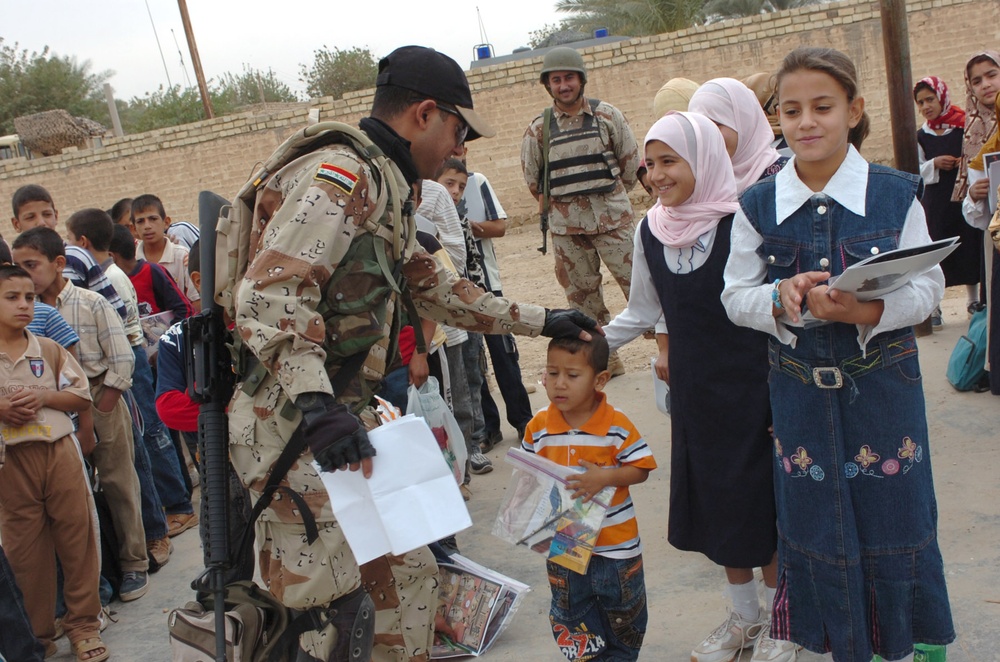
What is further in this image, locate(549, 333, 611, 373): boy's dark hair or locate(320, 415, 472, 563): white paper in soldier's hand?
locate(549, 333, 611, 373): boy's dark hair

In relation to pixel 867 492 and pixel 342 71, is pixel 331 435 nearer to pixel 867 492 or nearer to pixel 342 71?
pixel 867 492

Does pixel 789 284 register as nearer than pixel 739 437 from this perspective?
Yes

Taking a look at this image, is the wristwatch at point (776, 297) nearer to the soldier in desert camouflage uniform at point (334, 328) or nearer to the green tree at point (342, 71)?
the soldier in desert camouflage uniform at point (334, 328)

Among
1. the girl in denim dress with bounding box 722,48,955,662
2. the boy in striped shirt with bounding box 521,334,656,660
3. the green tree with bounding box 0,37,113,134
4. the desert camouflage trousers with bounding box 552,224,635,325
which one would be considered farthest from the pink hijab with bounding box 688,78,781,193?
the green tree with bounding box 0,37,113,134

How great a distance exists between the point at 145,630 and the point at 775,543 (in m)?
2.99

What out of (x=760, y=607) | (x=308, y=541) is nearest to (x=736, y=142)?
(x=760, y=607)

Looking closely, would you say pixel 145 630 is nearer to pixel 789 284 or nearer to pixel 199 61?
pixel 789 284

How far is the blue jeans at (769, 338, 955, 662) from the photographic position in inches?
94.7

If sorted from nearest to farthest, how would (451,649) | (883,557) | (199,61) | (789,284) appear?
(789,284) < (883,557) < (451,649) < (199,61)

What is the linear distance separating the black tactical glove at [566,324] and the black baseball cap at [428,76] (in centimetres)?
66

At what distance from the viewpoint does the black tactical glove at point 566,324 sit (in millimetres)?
2998

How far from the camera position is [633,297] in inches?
126

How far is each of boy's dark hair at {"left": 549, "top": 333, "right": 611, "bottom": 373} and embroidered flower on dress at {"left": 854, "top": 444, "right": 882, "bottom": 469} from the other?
2.80 feet

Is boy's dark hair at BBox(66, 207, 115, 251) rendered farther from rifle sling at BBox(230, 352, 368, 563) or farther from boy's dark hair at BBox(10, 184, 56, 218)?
rifle sling at BBox(230, 352, 368, 563)
